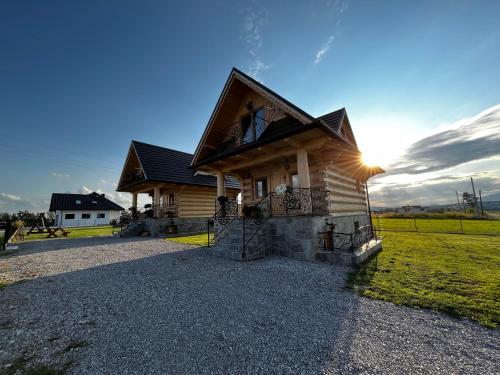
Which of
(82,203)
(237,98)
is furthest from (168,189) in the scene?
(82,203)

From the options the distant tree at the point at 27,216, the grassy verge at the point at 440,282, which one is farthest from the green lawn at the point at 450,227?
the distant tree at the point at 27,216

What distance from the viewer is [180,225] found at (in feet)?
59.3

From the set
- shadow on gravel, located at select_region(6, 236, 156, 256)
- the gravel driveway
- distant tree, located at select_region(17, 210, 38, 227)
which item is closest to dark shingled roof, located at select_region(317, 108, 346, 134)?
the gravel driveway

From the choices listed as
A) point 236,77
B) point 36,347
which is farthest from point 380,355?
point 236,77

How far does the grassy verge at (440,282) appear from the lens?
153 inches

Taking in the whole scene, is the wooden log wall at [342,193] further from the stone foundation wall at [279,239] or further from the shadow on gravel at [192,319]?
the shadow on gravel at [192,319]

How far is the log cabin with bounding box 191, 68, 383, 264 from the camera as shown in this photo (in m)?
8.15

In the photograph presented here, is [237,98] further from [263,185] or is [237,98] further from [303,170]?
[303,170]

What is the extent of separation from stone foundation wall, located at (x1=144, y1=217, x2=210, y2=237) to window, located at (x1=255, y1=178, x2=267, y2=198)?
28.4 feet

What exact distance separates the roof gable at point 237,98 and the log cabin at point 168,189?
6.16 m

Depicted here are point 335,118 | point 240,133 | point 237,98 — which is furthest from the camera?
point 335,118

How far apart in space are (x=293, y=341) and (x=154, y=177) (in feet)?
53.1

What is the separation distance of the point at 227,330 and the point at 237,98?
37.6ft

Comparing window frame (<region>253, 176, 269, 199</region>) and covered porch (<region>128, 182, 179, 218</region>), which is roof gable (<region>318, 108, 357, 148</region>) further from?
covered porch (<region>128, 182, 179, 218</region>)
